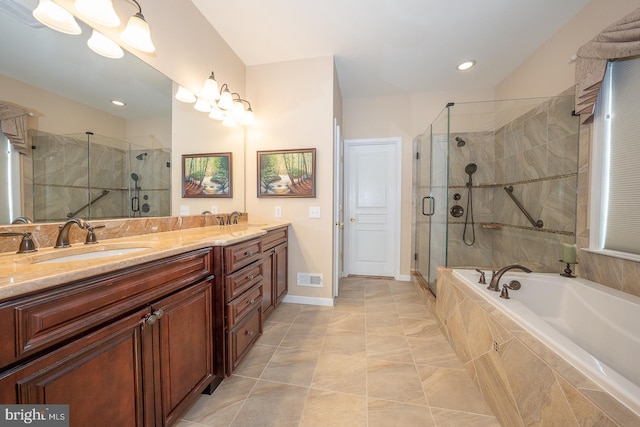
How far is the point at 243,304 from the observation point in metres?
1.54

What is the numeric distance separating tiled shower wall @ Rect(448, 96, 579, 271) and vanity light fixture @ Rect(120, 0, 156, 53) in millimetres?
2979

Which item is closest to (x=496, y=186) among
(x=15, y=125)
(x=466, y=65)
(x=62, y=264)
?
(x=466, y=65)

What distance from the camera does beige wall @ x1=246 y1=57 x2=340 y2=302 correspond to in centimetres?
250

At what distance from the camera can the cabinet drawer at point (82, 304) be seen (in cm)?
60

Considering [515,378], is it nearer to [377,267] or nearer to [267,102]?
[377,267]

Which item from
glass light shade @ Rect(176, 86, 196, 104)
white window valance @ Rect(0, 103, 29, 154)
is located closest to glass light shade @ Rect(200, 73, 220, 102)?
glass light shade @ Rect(176, 86, 196, 104)

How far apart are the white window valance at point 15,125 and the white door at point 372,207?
10.1ft

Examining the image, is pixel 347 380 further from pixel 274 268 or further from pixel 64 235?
pixel 64 235

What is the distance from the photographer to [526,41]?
2281 millimetres

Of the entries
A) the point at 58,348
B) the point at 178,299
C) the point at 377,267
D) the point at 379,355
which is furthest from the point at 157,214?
the point at 377,267

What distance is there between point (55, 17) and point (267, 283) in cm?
199

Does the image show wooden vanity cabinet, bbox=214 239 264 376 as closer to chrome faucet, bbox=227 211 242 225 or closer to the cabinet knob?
the cabinet knob

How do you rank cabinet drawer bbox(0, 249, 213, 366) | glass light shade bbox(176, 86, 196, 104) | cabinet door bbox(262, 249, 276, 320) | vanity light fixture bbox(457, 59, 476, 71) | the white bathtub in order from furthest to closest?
vanity light fixture bbox(457, 59, 476, 71) < cabinet door bbox(262, 249, 276, 320) < glass light shade bbox(176, 86, 196, 104) < the white bathtub < cabinet drawer bbox(0, 249, 213, 366)

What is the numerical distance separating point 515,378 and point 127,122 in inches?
102
